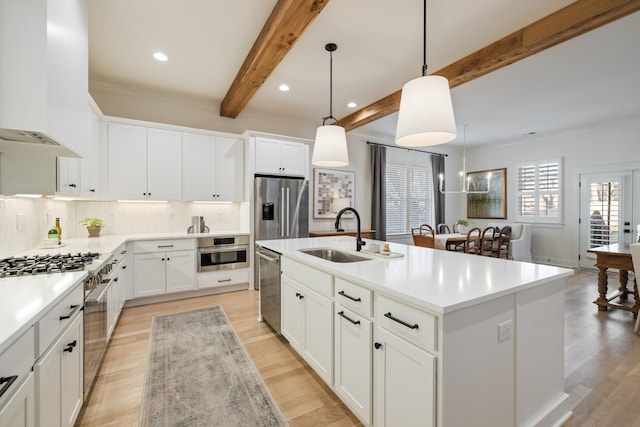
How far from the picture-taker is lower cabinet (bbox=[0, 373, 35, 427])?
0.91 metres

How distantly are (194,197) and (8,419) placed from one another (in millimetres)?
3526

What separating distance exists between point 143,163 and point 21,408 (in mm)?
3469

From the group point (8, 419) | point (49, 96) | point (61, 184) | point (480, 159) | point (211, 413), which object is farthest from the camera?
point (480, 159)

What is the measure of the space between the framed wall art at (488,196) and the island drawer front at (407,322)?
7224mm

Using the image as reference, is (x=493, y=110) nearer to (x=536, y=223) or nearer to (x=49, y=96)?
(x=536, y=223)

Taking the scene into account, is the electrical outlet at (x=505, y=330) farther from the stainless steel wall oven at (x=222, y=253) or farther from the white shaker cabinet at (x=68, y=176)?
the stainless steel wall oven at (x=222, y=253)

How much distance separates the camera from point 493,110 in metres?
4.86

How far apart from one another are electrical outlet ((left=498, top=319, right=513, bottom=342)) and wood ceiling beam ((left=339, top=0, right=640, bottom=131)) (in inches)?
99.0

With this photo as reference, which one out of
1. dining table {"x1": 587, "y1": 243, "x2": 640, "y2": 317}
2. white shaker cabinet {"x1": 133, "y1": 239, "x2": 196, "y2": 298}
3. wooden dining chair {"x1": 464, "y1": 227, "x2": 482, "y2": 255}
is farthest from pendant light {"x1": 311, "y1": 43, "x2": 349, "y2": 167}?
wooden dining chair {"x1": 464, "y1": 227, "x2": 482, "y2": 255}

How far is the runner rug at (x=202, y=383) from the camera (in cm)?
176

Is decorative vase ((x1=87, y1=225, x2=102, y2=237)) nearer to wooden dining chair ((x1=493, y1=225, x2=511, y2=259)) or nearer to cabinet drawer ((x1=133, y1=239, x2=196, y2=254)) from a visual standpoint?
cabinet drawer ((x1=133, y1=239, x2=196, y2=254))

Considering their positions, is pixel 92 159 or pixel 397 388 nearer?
pixel 397 388

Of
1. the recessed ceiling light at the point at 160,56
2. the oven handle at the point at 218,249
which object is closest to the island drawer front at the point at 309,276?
the oven handle at the point at 218,249

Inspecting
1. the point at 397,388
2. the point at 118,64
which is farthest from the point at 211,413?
the point at 118,64
